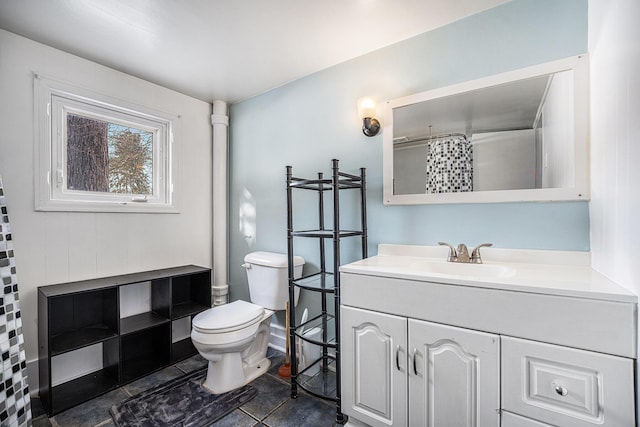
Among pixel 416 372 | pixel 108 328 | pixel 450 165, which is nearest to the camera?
pixel 416 372

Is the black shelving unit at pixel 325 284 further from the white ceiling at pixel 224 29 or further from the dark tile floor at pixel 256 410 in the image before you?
the white ceiling at pixel 224 29

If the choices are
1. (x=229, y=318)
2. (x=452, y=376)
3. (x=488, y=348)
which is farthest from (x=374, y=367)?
(x=229, y=318)

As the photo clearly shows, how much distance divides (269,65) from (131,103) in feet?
3.63

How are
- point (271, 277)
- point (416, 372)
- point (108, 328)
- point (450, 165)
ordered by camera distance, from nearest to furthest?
point (416, 372)
point (450, 165)
point (108, 328)
point (271, 277)

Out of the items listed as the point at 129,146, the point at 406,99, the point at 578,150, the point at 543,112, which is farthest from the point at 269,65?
the point at 578,150

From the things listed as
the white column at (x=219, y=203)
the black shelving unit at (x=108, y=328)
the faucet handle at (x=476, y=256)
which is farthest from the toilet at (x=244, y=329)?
the faucet handle at (x=476, y=256)

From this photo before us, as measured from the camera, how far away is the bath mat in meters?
1.52

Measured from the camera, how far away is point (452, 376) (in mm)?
1127

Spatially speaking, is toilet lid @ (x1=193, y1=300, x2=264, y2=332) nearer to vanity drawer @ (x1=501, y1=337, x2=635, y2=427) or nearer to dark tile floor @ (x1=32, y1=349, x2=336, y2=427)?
dark tile floor @ (x1=32, y1=349, x2=336, y2=427)

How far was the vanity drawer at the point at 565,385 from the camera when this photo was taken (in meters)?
0.87

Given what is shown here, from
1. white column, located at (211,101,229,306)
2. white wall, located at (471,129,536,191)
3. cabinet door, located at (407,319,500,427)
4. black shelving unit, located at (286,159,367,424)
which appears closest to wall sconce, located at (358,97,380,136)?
black shelving unit, located at (286,159,367,424)

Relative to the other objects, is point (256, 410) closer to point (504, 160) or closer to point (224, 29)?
point (504, 160)

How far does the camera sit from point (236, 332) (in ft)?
5.78

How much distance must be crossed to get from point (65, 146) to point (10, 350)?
1.27 meters
